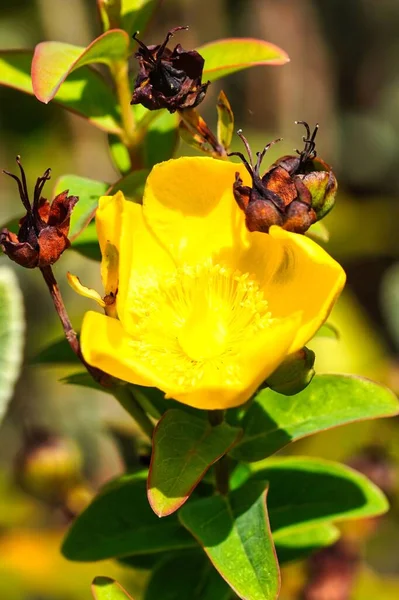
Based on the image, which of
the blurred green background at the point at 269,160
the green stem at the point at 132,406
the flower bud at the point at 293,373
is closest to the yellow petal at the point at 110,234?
the green stem at the point at 132,406

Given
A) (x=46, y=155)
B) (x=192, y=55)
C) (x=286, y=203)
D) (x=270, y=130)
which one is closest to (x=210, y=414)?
(x=286, y=203)

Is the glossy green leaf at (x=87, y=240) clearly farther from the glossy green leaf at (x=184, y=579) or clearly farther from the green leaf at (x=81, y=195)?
the glossy green leaf at (x=184, y=579)

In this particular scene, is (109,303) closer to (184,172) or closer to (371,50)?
(184,172)

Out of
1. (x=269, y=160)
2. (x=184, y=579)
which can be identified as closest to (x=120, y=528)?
(x=184, y=579)

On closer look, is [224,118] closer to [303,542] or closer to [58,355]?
[58,355]

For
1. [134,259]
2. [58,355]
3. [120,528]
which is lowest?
[120,528]
